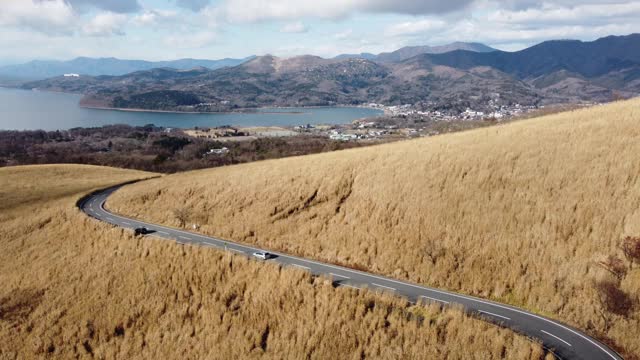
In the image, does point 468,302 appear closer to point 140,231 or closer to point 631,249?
point 631,249

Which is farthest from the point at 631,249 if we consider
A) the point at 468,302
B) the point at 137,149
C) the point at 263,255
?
the point at 137,149

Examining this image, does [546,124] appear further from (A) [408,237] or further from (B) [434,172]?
(A) [408,237]

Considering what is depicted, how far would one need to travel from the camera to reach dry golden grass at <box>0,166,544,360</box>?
64.9 feet

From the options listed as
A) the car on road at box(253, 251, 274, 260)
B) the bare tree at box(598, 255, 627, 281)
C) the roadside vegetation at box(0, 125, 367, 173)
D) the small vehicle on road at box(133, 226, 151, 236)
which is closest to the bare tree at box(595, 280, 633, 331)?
the bare tree at box(598, 255, 627, 281)

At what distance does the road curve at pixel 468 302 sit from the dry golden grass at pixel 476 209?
103cm

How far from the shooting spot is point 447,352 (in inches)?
728

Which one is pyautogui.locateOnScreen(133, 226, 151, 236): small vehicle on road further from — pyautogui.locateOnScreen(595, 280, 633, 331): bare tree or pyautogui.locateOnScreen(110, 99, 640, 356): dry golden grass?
pyautogui.locateOnScreen(595, 280, 633, 331): bare tree

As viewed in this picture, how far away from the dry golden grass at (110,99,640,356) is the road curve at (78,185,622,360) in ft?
3.37

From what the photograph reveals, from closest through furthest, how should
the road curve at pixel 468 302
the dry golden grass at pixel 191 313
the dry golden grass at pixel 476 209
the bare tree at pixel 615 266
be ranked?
the road curve at pixel 468 302 < the dry golden grass at pixel 191 313 < the bare tree at pixel 615 266 < the dry golden grass at pixel 476 209

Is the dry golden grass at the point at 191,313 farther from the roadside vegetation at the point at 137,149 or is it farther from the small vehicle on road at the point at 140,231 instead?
the roadside vegetation at the point at 137,149

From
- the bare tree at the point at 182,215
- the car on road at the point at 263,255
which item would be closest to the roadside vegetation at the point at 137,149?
the bare tree at the point at 182,215

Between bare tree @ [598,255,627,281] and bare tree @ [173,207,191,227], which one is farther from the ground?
bare tree @ [598,255,627,281]

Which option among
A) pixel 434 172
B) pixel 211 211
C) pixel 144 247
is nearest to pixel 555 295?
pixel 434 172

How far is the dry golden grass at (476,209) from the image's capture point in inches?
967
